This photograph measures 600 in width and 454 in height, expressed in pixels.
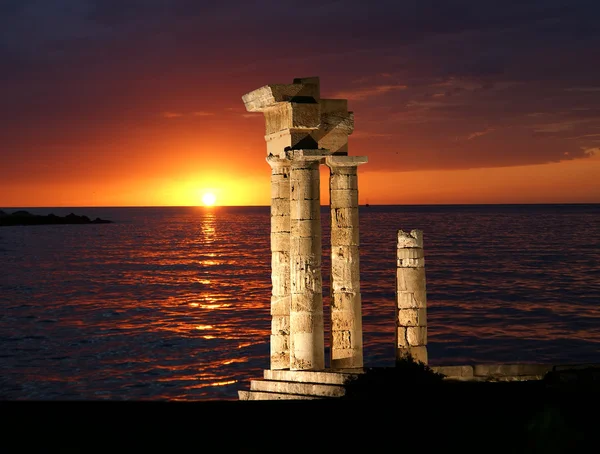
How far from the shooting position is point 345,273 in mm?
18469

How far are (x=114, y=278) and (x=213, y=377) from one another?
41.2 meters

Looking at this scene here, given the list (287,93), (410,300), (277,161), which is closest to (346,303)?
(410,300)

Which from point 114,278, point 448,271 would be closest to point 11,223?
point 114,278

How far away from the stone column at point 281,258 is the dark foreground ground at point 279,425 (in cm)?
799

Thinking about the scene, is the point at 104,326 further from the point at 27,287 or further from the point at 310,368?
the point at 310,368

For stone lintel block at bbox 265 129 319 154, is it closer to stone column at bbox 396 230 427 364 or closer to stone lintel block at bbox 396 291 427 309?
stone column at bbox 396 230 427 364

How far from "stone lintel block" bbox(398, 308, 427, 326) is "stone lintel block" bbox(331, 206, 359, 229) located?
7.87 feet

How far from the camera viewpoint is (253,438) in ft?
31.6

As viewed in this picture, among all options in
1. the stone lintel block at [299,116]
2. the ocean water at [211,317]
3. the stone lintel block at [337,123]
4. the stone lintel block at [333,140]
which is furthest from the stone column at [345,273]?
the ocean water at [211,317]

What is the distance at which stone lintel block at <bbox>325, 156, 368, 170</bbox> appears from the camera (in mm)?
17969

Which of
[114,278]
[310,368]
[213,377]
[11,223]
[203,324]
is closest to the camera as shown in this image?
[310,368]

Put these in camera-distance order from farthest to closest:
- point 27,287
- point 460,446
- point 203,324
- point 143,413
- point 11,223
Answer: point 11,223 < point 27,287 < point 203,324 < point 143,413 < point 460,446

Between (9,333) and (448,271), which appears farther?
(448,271)

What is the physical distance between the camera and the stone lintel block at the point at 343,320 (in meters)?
18.4
